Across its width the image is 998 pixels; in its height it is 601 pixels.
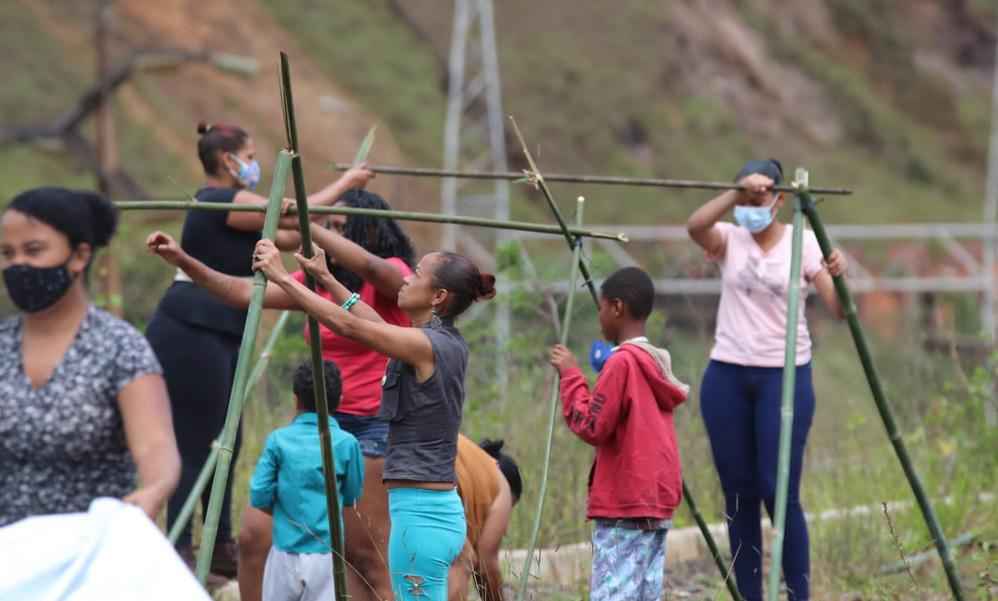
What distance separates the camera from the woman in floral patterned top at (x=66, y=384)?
3.50 meters

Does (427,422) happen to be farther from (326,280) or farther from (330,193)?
(330,193)

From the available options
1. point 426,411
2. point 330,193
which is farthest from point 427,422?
point 330,193

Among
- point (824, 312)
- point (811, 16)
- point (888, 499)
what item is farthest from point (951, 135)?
point (888, 499)

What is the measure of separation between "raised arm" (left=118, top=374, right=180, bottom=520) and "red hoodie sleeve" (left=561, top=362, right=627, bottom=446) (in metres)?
1.37

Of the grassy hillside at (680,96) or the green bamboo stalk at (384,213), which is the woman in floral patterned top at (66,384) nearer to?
the green bamboo stalk at (384,213)

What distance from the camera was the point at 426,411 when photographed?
4.22 meters

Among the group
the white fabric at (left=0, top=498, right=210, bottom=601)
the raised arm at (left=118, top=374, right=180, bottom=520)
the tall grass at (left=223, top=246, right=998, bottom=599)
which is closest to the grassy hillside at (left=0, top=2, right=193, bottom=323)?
the tall grass at (left=223, top=246, right=998, bottom=599)

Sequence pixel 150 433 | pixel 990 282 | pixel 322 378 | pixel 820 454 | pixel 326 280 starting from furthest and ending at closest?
pixel 990 282 < pixel 820 454 < pixel 326 280 < pixel 322 378 < pixel 150 433

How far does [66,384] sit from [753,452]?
2.63 meters

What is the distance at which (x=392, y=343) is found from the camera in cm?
404

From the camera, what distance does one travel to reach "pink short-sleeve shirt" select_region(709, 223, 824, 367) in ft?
17.4

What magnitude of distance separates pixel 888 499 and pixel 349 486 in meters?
3.41

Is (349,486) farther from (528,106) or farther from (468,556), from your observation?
(528,106)

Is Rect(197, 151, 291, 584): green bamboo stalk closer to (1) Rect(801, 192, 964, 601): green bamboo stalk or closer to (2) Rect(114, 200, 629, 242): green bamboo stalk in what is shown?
(2) Rect(114, 200, 629, 242): green bamboo stalk
